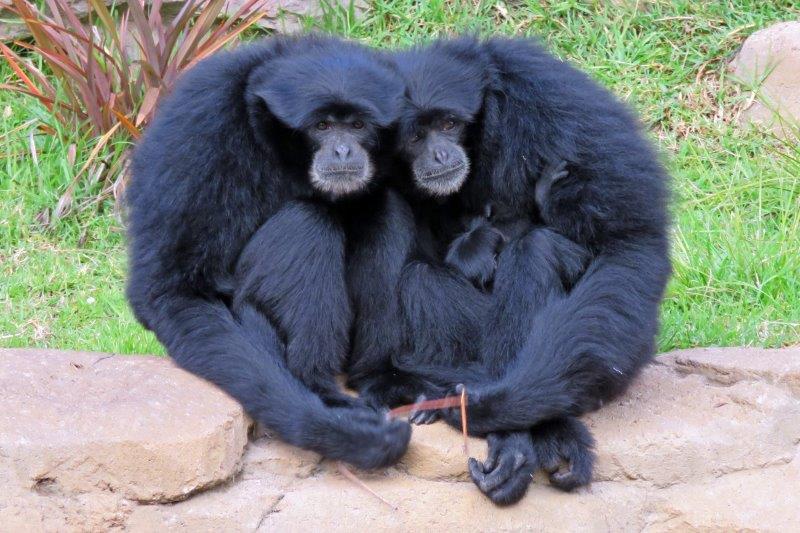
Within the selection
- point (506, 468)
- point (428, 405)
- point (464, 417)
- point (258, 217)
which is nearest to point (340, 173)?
point (258, 217)

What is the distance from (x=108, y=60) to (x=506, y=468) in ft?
16.7

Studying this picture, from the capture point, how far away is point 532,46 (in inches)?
186

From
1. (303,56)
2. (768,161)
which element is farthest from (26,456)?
(768,161)

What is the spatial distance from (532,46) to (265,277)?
5.19 feet

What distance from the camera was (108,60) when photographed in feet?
25.4

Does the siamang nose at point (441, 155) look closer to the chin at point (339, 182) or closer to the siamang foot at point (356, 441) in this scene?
the chin at point (339, 182)

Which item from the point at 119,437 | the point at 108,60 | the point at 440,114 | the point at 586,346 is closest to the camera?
the point at 119,437

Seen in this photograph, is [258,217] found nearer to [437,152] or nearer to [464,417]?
[437,152]

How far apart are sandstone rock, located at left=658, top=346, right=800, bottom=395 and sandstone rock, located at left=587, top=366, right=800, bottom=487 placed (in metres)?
0.13

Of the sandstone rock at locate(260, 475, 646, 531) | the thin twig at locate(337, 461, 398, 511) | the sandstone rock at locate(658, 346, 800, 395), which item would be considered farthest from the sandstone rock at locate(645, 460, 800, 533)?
the thin twig at locate(337, 461, 398, 511)

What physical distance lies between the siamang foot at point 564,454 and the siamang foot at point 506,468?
7 cm

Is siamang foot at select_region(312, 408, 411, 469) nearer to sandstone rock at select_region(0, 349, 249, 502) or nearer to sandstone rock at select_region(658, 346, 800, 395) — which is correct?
sandstone rock at select_region(0, 349, 249, 502)

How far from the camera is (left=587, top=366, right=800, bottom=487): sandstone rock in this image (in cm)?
417

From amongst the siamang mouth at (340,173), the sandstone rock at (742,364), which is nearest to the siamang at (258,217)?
the siamang mouth at (340,173)
